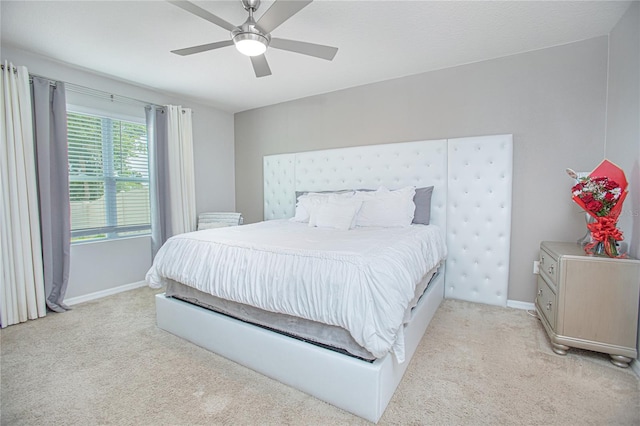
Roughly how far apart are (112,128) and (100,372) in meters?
2.67

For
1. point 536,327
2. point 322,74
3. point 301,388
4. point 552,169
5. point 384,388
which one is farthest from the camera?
point 322,74

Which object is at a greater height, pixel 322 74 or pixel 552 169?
pixel 322 74

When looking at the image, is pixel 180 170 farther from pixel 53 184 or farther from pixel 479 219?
pixel 479 219

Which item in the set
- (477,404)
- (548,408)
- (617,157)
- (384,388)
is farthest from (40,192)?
(617,157)

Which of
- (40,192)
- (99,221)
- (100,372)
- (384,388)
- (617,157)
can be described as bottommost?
(100,372)

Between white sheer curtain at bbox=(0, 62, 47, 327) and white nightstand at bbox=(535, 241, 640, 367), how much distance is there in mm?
4271

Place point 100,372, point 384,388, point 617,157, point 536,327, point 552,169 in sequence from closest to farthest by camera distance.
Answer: point 384,388 < point 100,372 < point 617,157 < point 536,327 < point 552,169

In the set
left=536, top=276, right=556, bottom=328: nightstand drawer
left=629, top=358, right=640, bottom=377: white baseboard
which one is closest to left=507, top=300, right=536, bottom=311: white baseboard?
left=536, top=276, right=556, bottom=328: nightstand drawer

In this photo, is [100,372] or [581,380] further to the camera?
[100,372]

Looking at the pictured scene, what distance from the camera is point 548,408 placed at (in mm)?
1520

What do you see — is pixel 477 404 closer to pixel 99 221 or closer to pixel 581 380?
pixel 581 380

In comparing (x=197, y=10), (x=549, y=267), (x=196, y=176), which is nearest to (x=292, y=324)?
(x=197, y=10)

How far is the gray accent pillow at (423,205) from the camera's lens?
9.78ft

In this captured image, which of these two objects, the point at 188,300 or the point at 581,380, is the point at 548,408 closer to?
the point at 581,380
